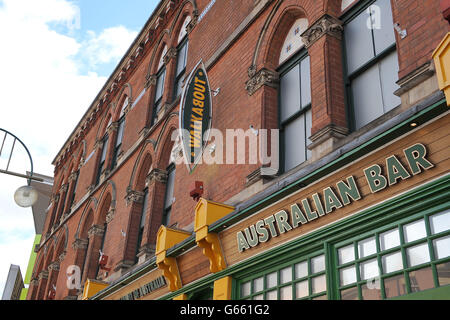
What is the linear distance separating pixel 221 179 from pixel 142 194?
18.7 ft

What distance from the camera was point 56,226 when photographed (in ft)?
85.3

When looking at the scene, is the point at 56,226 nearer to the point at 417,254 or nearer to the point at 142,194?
the point at 142,194

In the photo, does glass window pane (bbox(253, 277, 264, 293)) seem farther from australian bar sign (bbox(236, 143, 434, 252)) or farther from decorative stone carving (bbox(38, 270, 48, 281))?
decorative stone carving (bbox(38, 270, 48, 281))

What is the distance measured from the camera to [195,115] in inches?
453

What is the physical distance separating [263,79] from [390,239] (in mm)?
5161

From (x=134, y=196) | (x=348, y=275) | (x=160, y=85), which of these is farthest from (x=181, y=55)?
(x=348, y=275)

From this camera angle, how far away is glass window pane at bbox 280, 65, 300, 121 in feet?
32.8

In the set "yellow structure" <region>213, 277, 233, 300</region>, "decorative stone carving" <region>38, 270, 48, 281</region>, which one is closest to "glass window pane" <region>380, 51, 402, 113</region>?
"yellow structure" <region>213, 277, 233, 300</region>

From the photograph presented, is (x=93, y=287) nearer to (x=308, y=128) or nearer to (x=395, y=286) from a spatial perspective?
(x=308, y=128)

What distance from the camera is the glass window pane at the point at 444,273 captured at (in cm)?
553

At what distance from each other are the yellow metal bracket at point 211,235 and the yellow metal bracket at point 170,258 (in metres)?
1.38

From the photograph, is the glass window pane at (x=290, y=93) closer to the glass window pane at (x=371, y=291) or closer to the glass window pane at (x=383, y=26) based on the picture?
the glass window pane at (x=383, y=26)
